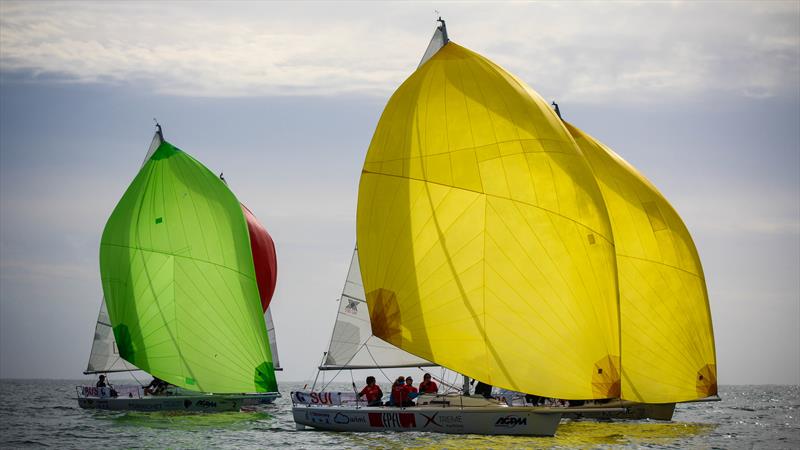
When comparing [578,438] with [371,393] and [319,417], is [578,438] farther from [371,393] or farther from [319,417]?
[319,417]

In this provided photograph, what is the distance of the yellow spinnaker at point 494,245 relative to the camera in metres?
28.5

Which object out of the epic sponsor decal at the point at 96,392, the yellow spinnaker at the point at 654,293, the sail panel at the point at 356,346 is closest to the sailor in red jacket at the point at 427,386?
the sail panel at the point at 356,346

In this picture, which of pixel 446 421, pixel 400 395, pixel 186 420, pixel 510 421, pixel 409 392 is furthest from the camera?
pixel 186 420

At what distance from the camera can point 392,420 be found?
29.9 meters

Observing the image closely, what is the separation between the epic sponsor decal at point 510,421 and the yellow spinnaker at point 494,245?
0.94 metres

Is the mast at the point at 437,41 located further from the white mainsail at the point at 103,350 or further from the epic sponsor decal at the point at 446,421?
the white mainsail at the point at 103,350

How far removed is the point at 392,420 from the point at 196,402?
1325 centimetres

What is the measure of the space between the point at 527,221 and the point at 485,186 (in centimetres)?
152

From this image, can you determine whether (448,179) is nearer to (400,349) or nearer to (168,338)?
(400,349)

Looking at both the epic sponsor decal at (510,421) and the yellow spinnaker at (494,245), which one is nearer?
the yellow spinnaker at (494,245)

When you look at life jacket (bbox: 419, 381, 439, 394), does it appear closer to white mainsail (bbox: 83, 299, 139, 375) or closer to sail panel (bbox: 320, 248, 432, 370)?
sail panel (bbox: 320, 248, 432, 370)

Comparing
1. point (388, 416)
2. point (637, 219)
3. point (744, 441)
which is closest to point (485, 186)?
point (388, 416)

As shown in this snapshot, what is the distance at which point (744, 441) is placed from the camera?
36.7 m

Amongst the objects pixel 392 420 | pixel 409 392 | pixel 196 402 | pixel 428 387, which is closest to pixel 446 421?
pixel 392 420
